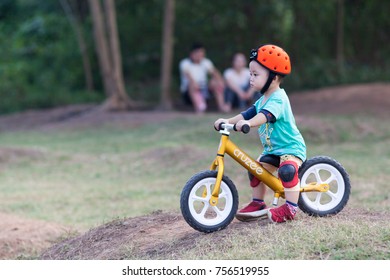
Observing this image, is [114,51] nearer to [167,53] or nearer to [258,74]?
[167,53]

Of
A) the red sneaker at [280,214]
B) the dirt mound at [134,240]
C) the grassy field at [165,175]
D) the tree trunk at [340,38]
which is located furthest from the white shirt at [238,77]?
the red sneaker at [280,214]

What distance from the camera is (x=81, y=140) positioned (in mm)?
15531

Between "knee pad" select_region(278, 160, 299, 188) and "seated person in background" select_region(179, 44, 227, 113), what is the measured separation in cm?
1096

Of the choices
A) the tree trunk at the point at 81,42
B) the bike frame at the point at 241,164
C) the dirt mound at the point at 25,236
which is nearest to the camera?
the bike frame at the point at 241,164

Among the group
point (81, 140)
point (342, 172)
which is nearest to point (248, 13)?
point (81, 140)

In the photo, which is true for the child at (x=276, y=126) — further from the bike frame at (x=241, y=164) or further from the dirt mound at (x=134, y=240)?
the dirt mound at (x=134, y=240)

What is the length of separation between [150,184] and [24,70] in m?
12.9

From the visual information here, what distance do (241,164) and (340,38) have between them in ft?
49.4

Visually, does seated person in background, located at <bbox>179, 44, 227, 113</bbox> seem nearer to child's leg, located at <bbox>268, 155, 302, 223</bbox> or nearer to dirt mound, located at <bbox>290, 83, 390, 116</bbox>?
dirt mound, located at <bbox>290, 83, 390, 116</bbox>

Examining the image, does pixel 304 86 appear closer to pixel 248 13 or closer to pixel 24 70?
pixel 248 13

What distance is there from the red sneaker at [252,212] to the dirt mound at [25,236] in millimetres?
2126

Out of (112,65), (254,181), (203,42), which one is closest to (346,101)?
(203,42)

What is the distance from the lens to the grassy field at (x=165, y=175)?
519 cm

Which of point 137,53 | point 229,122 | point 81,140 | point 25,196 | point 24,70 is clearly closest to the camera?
Answer: point 229,122
